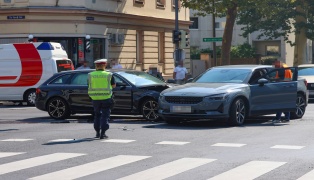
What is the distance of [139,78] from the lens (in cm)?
2159

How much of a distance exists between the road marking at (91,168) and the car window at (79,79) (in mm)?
8661

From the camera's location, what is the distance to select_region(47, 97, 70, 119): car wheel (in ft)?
71.9

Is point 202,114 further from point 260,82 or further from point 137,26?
point 137,26

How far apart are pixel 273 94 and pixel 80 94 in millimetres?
5073

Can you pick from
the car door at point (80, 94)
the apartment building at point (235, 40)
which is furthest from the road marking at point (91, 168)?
the apartment building at point (235, 40)

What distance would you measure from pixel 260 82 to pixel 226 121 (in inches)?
54.4

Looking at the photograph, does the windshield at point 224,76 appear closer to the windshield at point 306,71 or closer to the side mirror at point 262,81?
the side mirror at point 262,81

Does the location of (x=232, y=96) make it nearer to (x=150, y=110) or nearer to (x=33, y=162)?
(x=150, y=110)

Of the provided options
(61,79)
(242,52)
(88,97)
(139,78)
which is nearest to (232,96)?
(139,78)

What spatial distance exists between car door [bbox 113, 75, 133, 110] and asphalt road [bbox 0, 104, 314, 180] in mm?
570

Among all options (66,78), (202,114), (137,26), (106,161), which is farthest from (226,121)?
(137,26)

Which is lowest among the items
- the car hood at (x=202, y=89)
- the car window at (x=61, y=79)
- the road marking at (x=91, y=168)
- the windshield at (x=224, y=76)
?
the road marking at (x=91, y=168)

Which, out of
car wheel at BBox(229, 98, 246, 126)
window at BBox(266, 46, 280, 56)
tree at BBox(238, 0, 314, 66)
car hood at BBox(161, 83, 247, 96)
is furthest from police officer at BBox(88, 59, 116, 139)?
window at BBox(266, 46, 280, 56)

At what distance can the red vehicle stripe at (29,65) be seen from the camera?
29.1m
